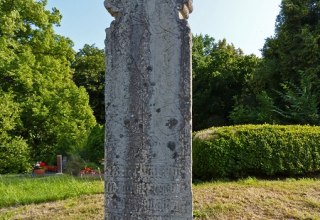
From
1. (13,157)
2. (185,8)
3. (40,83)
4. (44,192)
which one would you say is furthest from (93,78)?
(185,8)

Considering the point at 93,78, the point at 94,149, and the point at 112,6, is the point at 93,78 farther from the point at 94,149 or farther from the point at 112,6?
the point at 112,6

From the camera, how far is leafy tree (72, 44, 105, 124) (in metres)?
37.4

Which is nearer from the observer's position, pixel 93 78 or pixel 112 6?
pixel 112 6

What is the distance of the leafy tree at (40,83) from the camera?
20.6 metres

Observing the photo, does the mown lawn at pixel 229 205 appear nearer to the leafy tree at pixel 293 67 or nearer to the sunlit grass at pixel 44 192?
the sunlit grass at pixel 44 192

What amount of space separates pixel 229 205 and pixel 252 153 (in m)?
4.04

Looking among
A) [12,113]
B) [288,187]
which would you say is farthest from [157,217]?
[12,113]

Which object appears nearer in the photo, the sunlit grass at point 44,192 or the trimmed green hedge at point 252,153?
the sunlit grass at point 44,192

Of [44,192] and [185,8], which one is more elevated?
[185,8]

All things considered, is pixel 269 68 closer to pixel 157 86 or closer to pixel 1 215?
pixel 1 215

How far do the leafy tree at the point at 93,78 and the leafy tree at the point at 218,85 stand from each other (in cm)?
1000

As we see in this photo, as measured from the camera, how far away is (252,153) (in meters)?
11.5

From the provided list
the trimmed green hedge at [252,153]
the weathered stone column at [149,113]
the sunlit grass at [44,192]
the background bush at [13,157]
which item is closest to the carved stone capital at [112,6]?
the weathered stone column at [149,113]

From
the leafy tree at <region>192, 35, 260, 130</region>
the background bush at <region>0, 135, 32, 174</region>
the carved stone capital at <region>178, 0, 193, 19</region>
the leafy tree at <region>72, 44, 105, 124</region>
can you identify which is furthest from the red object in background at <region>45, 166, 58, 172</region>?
the leafy tree at <region>72, 44, 105, 124</region>
